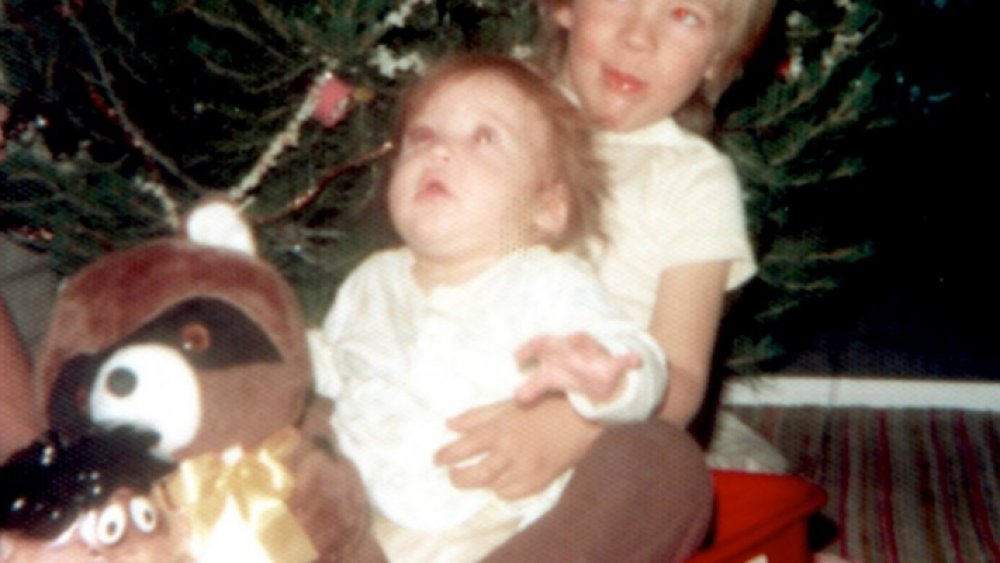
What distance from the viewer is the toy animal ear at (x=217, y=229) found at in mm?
730

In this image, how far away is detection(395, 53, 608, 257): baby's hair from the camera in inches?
33.4

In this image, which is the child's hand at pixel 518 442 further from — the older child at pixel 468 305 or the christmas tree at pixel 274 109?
the christmas tree at pixel 274 109

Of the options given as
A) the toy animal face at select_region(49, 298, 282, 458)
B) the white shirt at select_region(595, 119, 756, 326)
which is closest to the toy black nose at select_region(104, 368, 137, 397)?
the toy animal face at select_region(49, 298, 282, 458)

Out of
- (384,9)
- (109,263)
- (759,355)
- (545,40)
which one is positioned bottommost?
(759,355)

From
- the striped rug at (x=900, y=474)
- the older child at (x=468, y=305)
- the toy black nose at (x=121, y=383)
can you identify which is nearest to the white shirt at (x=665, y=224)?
the older child at (x=468, y=305)

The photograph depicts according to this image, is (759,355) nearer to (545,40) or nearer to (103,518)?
(545,40)

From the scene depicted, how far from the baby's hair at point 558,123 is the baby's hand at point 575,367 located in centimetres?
18

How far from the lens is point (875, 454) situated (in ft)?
6.61

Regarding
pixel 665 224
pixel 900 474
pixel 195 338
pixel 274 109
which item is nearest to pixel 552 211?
pixel 665 224

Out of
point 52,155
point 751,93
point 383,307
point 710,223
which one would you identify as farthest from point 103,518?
point 751,93

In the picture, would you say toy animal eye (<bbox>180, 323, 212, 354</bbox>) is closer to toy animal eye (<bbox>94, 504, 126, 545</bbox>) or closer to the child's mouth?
toy animal eye (<bbox>94, 504, 126, 545</bbox>)

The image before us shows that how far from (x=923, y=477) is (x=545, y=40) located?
1157mm

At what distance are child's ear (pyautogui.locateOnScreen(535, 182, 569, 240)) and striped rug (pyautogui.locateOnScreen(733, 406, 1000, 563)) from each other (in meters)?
0.97

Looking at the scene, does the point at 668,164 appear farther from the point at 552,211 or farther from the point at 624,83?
the point at 552,211
